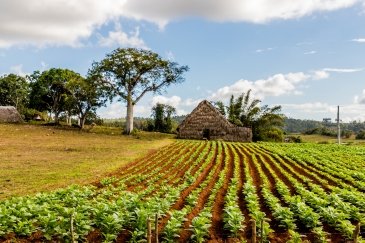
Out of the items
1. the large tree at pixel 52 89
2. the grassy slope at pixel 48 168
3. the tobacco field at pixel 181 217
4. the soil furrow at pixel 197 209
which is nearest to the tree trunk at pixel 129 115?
the large tree at pixel 52 89

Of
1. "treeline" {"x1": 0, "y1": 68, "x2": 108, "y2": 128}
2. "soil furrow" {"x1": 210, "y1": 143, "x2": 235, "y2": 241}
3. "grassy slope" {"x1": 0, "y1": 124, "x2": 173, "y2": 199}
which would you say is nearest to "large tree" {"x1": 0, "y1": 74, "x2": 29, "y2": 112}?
"treeline" {"x1": 0, "y1": 68, "x2": 108, "y2": 128}

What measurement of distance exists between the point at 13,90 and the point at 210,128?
161 ft

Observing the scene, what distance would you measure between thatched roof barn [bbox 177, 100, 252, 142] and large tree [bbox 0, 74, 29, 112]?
42970 millimetres

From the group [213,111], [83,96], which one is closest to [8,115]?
[83,96]

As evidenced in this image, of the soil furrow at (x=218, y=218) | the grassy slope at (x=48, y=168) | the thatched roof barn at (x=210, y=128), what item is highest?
the thatched roof barn at (x=210, y=128)

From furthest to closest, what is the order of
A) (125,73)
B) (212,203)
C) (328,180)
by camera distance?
(125,73) → (328,180) → (212,203)

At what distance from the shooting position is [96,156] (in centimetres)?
2675

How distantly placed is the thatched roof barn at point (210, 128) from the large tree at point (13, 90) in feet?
141

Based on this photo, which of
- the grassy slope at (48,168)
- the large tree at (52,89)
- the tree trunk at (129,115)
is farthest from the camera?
the large tree at (52,89)

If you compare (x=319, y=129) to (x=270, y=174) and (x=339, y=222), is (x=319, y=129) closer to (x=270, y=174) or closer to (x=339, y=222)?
(x=270, y=174)

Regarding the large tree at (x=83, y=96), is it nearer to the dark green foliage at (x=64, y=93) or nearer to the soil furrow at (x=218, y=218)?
the dark green foliage at (x=64, y=93)

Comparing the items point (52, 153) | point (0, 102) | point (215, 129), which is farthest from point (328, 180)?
point (0, 102)

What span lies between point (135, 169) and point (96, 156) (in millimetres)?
6137

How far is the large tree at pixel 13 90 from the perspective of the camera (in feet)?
272
